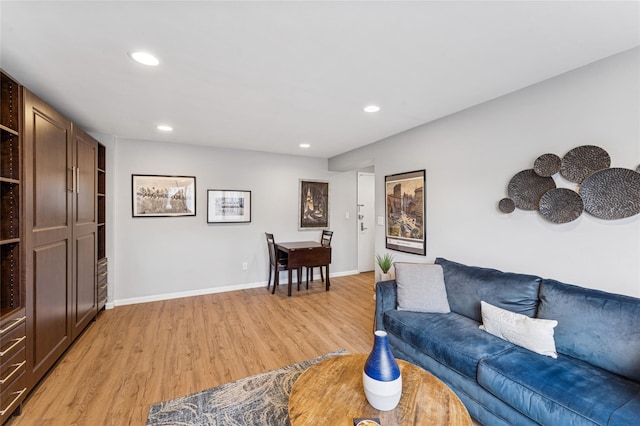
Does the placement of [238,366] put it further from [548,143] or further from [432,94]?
[548,143]

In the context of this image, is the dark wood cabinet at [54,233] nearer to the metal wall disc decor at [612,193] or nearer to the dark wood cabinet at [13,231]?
the dark wood cabinet at [13,231]

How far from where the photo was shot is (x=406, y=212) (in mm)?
3545

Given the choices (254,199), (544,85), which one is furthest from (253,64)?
(254,199)

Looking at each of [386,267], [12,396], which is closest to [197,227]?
[12,396]

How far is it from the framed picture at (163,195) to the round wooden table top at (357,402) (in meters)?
3.50

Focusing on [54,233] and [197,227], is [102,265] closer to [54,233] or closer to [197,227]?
[197,227]

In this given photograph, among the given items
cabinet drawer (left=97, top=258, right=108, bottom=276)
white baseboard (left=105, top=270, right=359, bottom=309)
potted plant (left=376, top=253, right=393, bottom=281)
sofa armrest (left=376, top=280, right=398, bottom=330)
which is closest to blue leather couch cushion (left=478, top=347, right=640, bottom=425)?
sofa armrest (left=376, top=280, right=398, bottom=330)

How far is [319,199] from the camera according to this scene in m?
5.40

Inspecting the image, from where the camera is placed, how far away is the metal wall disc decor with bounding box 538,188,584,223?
2.02 meters

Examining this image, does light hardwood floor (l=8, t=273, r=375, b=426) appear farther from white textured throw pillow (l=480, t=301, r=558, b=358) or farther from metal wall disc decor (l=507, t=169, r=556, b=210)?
metal wall disc decor (l=507, t=169, r=556, b=210)

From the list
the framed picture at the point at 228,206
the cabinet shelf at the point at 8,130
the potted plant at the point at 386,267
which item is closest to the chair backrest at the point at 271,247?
the framed picture at the point at 228,206

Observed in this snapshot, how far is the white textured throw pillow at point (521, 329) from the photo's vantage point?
1.76m

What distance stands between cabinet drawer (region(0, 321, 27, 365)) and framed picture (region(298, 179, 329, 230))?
374 centimetres

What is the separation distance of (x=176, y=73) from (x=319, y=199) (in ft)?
11.7
